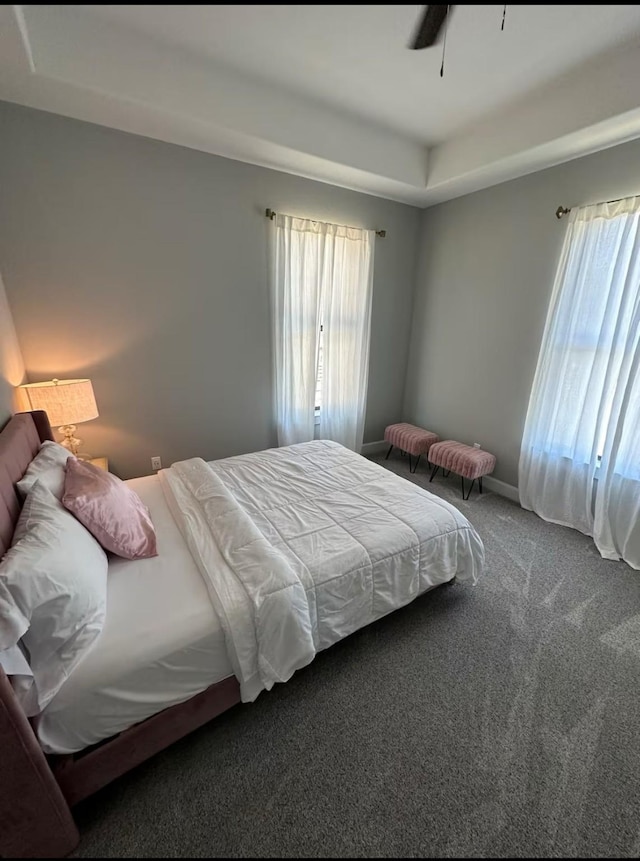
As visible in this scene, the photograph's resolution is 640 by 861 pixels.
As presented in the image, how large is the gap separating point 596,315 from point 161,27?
2868 millimetres

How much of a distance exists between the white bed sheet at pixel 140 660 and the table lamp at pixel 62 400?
1051 mm

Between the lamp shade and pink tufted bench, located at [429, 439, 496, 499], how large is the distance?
8.84ft

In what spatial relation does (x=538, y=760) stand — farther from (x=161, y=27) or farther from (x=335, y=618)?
(x=161, y=27)

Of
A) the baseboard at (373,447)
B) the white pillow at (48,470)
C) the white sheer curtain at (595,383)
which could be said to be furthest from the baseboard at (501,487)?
the white pillow at (48,470)

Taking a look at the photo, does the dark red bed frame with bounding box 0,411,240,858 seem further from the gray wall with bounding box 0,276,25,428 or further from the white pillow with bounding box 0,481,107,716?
the gray wall with bounding box 0,276,25,428

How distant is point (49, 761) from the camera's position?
1025 millimetres

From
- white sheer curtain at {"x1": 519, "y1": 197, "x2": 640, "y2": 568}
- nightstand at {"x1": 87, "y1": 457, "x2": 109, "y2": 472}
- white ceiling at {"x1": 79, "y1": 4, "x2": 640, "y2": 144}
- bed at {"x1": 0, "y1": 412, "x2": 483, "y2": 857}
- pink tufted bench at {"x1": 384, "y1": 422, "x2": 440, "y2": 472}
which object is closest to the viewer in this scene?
bed at {"x1": 0, "y1": 412, "x2": 483, "y2": 857}

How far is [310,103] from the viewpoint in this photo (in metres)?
2.24

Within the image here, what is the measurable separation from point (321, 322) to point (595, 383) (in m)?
2.10

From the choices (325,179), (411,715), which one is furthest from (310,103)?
(411,715)

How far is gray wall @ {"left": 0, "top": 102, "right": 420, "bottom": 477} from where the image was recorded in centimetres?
206

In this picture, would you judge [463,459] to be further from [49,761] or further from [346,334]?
[49,761]

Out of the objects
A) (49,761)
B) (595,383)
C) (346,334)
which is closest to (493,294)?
(595,383)

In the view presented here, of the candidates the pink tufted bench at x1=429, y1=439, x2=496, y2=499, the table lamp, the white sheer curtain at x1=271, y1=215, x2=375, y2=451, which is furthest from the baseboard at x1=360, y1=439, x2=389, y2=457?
the table lamp
